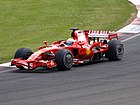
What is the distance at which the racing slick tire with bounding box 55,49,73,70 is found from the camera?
15.3 m

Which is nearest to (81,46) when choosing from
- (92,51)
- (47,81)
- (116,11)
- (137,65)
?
(92,51)

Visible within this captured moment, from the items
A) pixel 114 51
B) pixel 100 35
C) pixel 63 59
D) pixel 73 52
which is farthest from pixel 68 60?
pixel 100 35

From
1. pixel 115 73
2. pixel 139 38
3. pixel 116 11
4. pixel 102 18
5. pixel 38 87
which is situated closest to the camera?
pixel 38 87

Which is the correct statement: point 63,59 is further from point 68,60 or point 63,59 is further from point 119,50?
point 119,50

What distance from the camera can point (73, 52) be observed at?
648 inches

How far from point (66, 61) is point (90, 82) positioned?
76.7 inches

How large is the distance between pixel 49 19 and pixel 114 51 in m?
12.8

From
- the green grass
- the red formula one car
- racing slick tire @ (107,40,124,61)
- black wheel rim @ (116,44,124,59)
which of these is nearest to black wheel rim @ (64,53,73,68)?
the red formula one car

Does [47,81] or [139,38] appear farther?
[139,38]

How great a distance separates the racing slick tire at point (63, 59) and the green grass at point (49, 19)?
10.2ft

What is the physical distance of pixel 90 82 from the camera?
13.6 meters

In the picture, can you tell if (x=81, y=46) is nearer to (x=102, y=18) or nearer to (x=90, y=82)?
(x=90, y=82)

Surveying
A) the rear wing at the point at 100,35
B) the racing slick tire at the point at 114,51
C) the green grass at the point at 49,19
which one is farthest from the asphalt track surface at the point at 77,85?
the green grass at the point at 49,19

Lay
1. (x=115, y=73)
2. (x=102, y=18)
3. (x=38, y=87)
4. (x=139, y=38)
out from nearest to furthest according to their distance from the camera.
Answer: (x=38, y=87)
(x=115, y=73)
(x=139, y=38)
(x=102, y=18)
